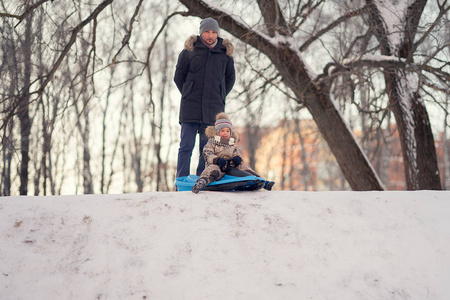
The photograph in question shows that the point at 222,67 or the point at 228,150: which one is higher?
the point at 222,67

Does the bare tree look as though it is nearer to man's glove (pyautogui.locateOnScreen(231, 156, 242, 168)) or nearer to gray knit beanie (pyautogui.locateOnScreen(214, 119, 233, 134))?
gray knit beanie (pyautogui.locateOnScreen(214, 119, 233, 134))

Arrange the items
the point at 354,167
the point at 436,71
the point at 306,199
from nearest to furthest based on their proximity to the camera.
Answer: the point at 306,199
the point at 436,71
the point at 354,167

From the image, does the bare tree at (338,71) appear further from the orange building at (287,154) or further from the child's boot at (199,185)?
the orange building at (287,154)

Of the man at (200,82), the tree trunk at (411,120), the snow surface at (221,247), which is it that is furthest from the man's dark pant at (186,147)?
the tree trunk at (411,120)

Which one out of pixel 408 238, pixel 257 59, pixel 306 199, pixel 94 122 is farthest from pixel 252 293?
pixel 94 122

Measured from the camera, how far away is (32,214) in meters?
→ 2.80

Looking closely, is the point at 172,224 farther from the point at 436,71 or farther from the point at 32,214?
the point at 436,71

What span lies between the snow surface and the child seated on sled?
0.29 metres

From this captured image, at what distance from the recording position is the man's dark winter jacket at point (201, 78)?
12.9 ft

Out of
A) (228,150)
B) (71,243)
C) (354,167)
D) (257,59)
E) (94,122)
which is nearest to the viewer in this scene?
(71,243)

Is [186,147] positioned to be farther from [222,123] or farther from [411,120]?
[411,120]

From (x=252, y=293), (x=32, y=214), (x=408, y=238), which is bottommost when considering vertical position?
(x=252, y=293)

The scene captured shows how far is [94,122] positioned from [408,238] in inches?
555

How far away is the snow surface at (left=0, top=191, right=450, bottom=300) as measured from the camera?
239 centimetres
